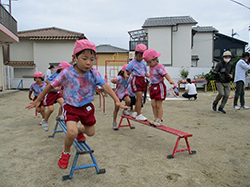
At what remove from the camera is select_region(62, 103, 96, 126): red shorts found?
9.02ft

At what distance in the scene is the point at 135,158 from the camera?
3.16 metres

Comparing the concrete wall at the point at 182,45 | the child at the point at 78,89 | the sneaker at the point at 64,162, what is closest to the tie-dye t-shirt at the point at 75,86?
the child at the point at 78,89

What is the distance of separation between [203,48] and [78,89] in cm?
2772

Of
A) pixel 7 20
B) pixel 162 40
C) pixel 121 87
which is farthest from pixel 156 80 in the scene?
pixel 162 40

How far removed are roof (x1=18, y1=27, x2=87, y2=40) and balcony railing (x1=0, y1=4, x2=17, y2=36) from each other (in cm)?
578

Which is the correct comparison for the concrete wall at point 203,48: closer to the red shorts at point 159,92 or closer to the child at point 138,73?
the child at point 138,73

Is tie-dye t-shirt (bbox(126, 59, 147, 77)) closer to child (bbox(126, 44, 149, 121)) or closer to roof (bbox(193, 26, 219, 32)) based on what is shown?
child (bbox(126, 44, 149, 121))

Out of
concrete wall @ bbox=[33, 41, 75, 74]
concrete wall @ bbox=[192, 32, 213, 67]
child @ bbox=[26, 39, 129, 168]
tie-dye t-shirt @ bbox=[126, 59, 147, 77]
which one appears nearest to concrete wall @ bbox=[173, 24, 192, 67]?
concrete wall @ bbox=[192, 32, 213, 67]

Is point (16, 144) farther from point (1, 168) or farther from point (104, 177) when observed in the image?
point (104, 177)

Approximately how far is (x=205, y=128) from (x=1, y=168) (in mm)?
4133

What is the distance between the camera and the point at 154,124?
12.8ft

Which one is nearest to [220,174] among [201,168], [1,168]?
[201,168]

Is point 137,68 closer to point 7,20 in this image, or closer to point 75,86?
point 75,86

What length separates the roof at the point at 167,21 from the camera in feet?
74.3
